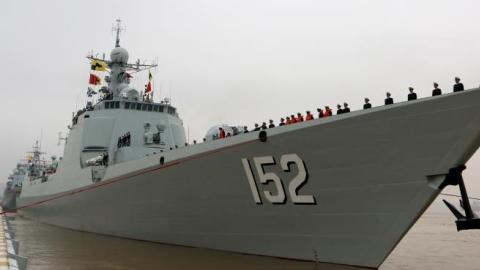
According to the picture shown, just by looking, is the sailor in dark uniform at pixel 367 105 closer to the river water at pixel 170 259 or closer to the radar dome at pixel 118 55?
the river water at pixel 170 259

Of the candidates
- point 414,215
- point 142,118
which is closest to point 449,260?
point 414,215

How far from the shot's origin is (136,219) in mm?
11453

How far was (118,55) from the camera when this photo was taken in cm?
1931

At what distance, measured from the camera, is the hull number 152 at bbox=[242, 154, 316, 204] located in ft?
24.6

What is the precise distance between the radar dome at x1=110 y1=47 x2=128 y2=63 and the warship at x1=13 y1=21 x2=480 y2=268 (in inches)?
359

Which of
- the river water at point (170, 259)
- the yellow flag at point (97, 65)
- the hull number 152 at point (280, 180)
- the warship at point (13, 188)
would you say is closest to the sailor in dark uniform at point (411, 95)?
the hull number 152 at point (280, 180)

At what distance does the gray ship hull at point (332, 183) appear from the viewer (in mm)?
6371

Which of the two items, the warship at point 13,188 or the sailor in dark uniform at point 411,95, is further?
the warship at point 13,188

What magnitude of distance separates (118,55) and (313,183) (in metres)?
14.8

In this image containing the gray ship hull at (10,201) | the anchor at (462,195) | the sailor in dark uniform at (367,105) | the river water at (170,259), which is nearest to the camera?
the anchor at (462,195)

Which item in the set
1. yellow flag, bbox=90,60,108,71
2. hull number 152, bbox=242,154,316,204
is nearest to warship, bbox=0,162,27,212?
yellow flag, bbox=90,60,108,71

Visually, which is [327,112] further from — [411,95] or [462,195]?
[462,195]

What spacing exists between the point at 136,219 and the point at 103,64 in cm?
1030

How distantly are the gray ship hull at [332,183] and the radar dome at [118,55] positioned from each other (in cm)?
1076
